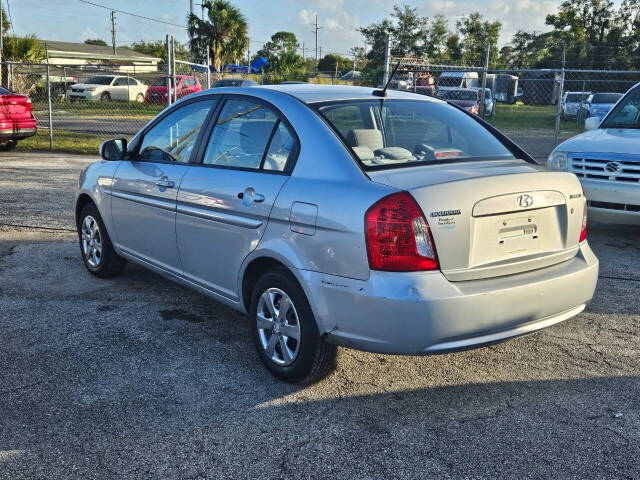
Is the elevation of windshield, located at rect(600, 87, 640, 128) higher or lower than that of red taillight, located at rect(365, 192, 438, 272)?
higher

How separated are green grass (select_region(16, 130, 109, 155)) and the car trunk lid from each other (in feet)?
45.1

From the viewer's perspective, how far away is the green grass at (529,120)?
85.0 ft

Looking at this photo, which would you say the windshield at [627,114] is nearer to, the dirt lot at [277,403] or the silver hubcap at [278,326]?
the dirt lot at [277,403]

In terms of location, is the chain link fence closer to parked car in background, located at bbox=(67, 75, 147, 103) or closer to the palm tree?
parked car in background, located at bbox=(67, 75, 147, 103)

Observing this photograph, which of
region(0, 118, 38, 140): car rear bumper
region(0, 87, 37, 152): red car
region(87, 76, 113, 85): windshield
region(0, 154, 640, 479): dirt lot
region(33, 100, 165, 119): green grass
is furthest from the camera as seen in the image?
region(87, 76, 113, 85): windshield

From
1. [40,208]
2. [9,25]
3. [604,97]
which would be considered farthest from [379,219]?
[9,25]

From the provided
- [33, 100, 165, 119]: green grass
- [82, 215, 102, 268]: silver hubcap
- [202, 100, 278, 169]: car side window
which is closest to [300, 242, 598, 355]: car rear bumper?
[202, 100, 278, 169]: car side window

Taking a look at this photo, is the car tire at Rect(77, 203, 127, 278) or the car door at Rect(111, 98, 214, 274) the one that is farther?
the car tire at Rect(77, 203, 127, 278)

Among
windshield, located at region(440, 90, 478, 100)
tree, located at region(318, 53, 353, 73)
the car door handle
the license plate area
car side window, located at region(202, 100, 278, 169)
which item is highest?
tree, located at region(318, 53, 353, 73)

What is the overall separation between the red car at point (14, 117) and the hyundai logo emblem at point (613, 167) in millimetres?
12589

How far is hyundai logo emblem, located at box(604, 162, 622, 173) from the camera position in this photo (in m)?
6.95

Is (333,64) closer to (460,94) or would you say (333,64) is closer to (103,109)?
(103,109)

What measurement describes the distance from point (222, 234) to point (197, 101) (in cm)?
121

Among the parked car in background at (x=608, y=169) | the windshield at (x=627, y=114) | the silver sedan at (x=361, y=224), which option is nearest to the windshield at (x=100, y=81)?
the windshield at (x=627, y=114)
